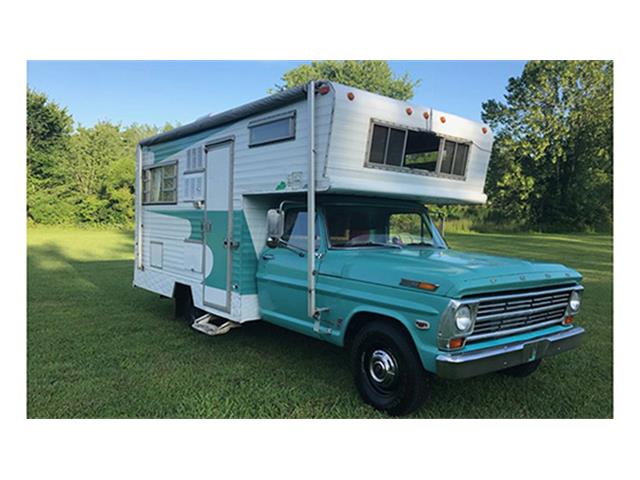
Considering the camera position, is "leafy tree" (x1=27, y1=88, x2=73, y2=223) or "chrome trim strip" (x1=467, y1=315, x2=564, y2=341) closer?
"chrome trim strip" (x1=467, y1=315, x2=564, y2=341)

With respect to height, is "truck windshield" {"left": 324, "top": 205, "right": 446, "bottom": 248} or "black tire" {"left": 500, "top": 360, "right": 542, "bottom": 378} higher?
"truck windshield" {"left": 324, "top": 205, "right": 446, "bottom": 248}

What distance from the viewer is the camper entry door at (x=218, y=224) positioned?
6484 millimetres

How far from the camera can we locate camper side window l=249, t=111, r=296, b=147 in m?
5.46

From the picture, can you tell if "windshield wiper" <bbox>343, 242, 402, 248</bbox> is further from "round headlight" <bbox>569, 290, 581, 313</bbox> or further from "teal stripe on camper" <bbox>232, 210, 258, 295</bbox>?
"round headlight" <bbox>569, 290, 581, 313</bbox>

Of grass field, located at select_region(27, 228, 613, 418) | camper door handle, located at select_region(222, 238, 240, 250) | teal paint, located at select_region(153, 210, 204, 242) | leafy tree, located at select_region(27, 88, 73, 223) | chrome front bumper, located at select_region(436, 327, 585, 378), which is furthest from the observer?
leafy tree, located at select_region(27, 88, 73, 223)

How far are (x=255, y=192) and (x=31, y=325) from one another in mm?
4667

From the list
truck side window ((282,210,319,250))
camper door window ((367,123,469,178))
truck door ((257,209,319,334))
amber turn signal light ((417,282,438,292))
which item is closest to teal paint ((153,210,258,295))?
truck door ((257,209,319,334))

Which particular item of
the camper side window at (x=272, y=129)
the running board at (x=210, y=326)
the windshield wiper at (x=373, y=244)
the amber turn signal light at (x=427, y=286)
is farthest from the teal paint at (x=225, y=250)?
the amber turn signal light at (x=427, y=286)

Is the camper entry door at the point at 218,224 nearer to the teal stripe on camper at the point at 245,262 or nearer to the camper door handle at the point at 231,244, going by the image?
the camper door handle at the point at 231,244

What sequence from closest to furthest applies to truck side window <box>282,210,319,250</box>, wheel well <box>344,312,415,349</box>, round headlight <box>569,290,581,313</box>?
wheel well <box>344,312,415,349</box> < round headlight <box>569,290,581,313</box> < truck side window <box>282,210,319,250</box>

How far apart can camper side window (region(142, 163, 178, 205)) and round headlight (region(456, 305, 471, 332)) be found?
5.29m

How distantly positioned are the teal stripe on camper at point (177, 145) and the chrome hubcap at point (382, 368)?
3.78m

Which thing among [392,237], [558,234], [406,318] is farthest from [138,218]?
[558,234]

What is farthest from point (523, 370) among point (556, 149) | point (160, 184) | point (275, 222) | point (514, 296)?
point (556, 149)
